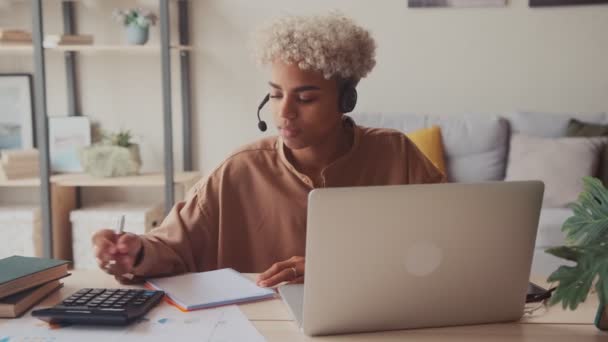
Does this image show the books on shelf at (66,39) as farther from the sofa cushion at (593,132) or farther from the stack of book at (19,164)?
the sofa cushion at (593,132)

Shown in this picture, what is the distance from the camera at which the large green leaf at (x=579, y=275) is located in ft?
2.85

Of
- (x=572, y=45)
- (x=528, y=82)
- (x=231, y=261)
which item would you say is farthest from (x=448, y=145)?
(x=231, y=261)

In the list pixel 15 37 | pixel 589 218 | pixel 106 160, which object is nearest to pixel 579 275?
pixel 589 218

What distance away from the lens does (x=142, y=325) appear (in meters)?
1.04

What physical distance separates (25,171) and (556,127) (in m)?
2.64

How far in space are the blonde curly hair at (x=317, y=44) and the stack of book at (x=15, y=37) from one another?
7.06 feet

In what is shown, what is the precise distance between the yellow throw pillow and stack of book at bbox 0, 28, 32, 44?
191 centimetres

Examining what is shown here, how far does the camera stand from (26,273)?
1.17m

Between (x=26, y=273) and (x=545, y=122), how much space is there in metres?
2.61

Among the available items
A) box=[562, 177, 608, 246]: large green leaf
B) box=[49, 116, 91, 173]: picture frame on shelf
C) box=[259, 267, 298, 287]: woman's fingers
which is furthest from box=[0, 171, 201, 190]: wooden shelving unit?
box=[562, 177, 608, 246]: large green leaf

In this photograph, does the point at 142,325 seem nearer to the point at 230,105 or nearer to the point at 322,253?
the point at 322,253

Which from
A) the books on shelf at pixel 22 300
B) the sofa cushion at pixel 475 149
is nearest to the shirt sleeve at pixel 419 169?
the books on shelf at pixel 22 300

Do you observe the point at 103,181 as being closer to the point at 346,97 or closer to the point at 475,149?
the point at 475,149

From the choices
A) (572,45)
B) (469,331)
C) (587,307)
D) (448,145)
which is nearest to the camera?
(469,331)
